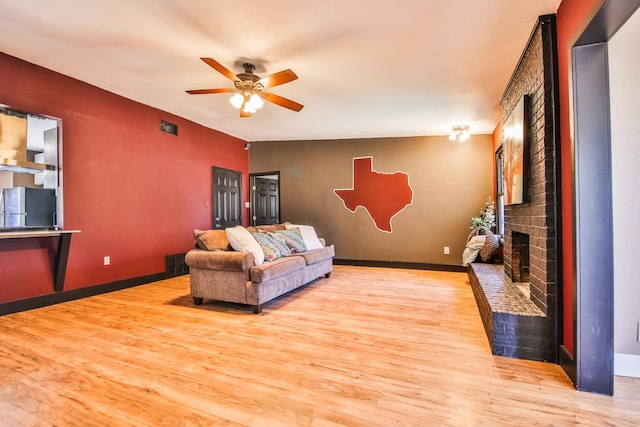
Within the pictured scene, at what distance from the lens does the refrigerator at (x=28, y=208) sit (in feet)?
9.84

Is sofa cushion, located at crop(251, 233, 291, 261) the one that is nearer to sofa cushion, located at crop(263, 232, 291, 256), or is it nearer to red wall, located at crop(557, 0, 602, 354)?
sofa cushion, located at crop(263, 232, 291, 256)

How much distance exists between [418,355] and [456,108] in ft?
11.1

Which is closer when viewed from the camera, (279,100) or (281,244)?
(279,100)

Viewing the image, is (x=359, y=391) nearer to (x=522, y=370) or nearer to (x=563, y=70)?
(x=522, y=370)

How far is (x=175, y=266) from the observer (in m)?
4.84

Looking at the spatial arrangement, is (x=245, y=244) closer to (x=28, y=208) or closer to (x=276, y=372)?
(x=276, y=372)

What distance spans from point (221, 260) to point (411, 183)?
151 inches

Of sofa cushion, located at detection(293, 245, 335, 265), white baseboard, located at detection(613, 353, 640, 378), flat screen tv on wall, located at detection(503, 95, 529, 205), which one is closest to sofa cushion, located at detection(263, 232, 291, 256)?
sofa cushion, located at detection(293, 245, 335, 265)

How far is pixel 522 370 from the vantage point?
198 centimetres

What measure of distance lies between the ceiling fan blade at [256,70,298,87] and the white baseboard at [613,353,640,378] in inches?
119

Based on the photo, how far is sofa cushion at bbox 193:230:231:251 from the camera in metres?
3.34

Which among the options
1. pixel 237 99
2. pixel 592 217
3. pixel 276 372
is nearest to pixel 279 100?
pixel 237 99

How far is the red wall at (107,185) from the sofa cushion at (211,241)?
4.82 feet

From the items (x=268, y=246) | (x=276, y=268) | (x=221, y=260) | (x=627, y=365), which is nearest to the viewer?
(x=627, y=365)
